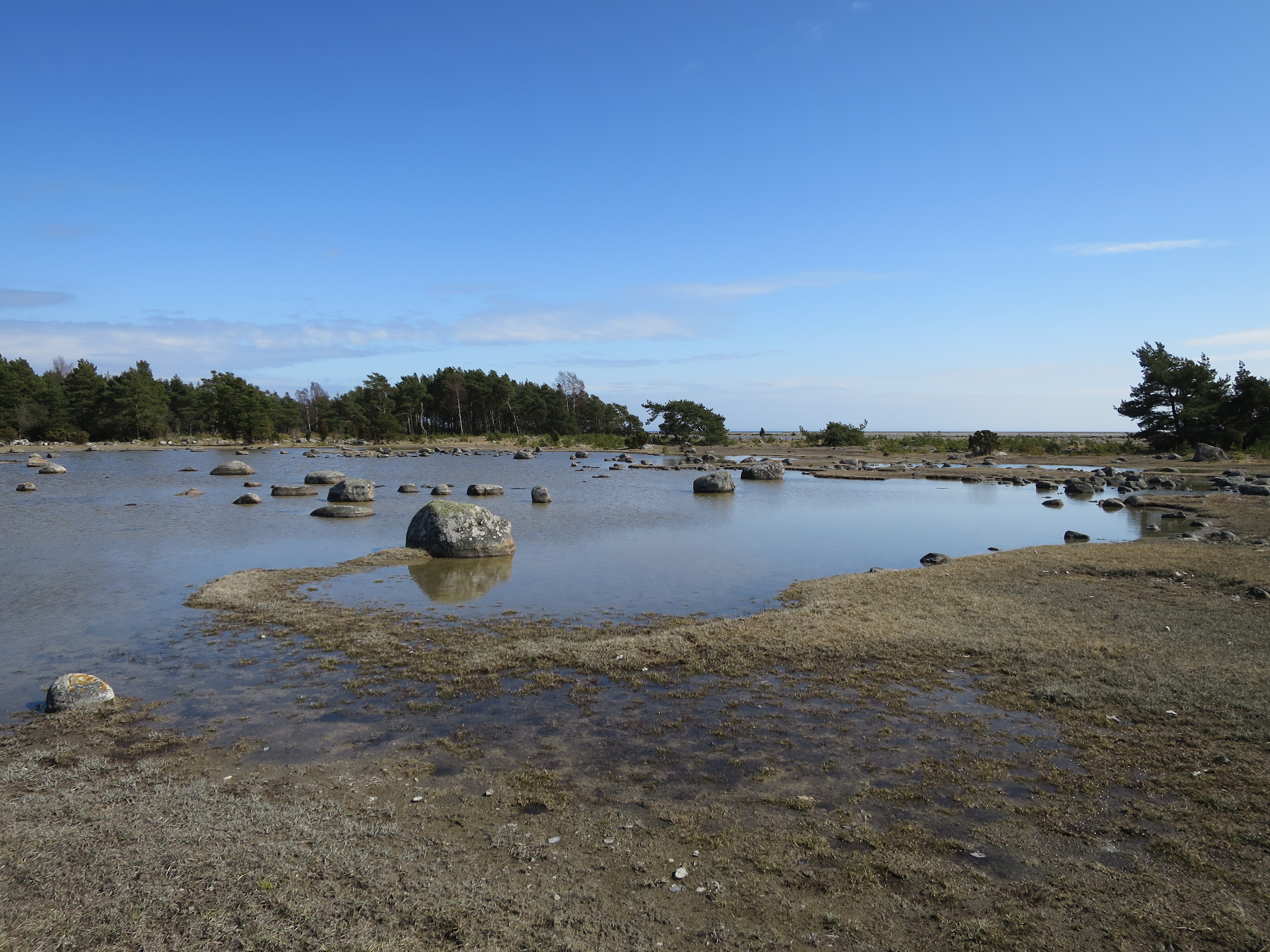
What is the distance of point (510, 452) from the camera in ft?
275

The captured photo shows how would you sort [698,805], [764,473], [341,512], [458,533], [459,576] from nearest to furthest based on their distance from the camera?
[698,805] → [459,576] → [458,533] → [341,512] → [764,473]

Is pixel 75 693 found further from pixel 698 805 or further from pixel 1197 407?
pixel 1197 407

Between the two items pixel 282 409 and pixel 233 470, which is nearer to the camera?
pixel 233 470

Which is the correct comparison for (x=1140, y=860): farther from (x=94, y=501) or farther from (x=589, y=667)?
(x=94, y=501)

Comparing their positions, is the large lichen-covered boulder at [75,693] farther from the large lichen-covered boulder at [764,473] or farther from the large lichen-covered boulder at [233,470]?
the large lichen-covered boulder at [233,470]

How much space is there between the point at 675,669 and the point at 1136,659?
658 cm

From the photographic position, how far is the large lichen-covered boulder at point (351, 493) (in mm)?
30188

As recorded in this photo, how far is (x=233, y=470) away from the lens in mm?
45781

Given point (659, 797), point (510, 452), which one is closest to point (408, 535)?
point (659, 797)

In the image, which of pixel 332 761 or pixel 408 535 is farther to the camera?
pixel 408 535

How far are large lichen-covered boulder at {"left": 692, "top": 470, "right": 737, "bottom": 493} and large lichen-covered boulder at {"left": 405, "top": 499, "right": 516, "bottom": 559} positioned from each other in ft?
64.9

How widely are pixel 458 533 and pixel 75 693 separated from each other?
10858mm

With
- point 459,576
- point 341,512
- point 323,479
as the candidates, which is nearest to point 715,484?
point 341,512

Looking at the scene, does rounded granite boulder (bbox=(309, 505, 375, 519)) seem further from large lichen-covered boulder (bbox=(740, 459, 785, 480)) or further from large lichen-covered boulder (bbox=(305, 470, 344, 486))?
large lichen-covered boulder (bbox=(740, 459, 785, 480))
